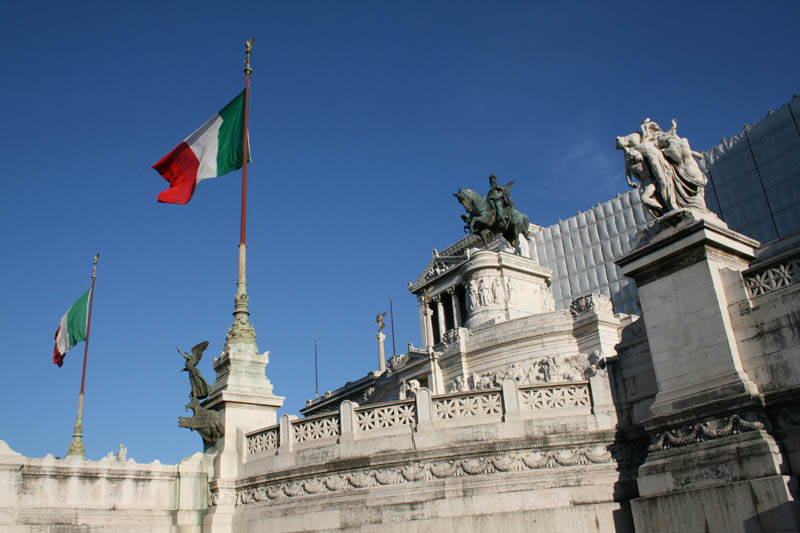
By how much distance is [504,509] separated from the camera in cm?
1227

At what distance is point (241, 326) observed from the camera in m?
18.2

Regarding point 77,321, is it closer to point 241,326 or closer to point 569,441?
point 241,326

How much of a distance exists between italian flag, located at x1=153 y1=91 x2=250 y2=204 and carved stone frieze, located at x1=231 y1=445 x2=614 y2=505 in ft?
36.1

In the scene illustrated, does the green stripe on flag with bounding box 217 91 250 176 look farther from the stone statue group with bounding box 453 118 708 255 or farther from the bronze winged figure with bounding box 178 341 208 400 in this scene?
the stone statue group with bounding box 453 118 708 255

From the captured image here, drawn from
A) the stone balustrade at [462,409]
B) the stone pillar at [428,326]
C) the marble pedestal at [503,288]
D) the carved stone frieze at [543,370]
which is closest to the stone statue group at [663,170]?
the stone balustrade at [462,409]

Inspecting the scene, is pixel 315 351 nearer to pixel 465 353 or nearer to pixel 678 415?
pixel 465 353

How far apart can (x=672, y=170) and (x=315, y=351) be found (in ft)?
243

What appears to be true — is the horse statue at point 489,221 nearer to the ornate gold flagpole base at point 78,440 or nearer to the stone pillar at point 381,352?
the stone pillar at point 381,352

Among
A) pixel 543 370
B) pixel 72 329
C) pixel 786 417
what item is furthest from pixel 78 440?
pixel 786 417

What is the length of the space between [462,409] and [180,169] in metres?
12.9

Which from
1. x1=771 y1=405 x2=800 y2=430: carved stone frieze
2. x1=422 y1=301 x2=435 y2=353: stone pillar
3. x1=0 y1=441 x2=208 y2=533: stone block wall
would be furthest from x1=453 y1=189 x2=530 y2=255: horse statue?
x1=771 y1=405 x2=800 y2=430: carved stone frieze

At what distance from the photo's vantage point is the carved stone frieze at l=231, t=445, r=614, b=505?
1252cm

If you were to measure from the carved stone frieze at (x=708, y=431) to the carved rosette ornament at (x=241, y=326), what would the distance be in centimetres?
1043

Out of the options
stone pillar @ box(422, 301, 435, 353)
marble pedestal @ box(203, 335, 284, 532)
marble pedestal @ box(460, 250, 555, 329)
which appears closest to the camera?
marble pedestal @ box(203, 335, 284, 532)
